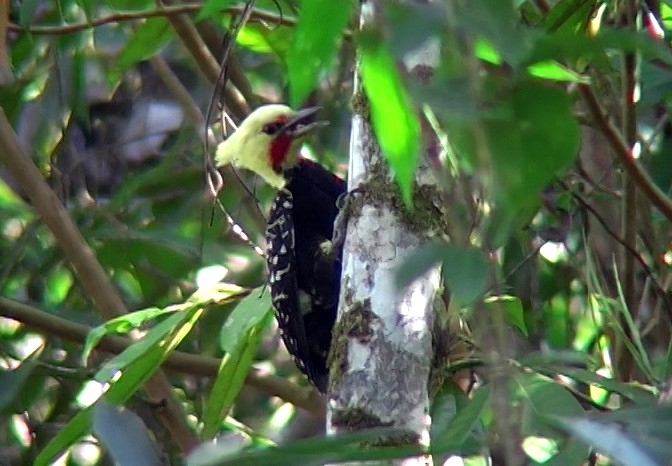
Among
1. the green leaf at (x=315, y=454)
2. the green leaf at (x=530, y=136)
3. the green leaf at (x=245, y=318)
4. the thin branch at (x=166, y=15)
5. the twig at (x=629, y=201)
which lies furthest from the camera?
the thin branch at (x=166, y=15)

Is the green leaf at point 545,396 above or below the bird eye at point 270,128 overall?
above

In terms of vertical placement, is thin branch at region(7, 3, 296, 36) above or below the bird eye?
above

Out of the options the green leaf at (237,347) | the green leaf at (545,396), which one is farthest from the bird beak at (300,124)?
the green leaf at (545,396)

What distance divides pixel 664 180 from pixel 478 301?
2061 mm

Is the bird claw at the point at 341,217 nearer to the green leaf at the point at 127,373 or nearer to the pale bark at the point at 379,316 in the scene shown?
the pale bark at the point at 379,316

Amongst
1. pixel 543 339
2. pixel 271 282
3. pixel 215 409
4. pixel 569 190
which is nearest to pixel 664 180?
pixel 569 190

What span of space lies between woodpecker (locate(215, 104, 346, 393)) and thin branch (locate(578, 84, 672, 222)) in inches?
32.1

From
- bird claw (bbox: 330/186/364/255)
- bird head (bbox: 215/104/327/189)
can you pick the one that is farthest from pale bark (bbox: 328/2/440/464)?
bird head (bbox: 215/104/327/189)

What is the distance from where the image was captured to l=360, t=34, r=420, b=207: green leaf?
88 cm

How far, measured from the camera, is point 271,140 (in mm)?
3303

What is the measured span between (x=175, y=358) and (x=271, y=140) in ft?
2.09

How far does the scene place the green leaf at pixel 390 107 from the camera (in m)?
0.88

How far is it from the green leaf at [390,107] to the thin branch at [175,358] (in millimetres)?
2113

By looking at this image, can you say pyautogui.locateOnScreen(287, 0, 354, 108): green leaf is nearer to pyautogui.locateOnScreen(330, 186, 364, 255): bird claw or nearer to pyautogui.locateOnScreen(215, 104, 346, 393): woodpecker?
pyautogui.locateOnScreen(330, 186, 364, 255): bird claw
